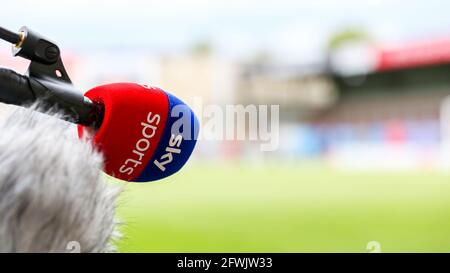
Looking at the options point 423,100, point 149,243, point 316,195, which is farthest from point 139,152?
point 423,100

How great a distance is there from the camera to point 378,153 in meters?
11.3

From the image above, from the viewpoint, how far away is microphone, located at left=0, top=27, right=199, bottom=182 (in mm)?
428

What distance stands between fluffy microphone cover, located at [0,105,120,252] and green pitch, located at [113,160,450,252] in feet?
5.24

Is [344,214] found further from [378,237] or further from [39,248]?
[39,248]

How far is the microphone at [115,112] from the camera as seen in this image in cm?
43

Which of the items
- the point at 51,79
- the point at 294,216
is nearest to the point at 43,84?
the point at 51,79

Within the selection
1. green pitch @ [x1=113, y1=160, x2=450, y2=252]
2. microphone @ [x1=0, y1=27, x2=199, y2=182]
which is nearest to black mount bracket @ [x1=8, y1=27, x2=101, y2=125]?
microphone @ [x1=0, y1=27, x2=199, y2=182]

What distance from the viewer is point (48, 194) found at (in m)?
0.31

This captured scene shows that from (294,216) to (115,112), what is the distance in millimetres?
3943

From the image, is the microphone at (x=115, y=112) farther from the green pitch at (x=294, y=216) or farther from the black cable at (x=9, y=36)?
the green pitch at (x=294, y=216)

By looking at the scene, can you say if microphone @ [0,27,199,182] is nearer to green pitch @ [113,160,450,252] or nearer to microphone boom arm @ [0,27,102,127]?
microphone boom arm @ [0,27,102,127]

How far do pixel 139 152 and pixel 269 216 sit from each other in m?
3.93

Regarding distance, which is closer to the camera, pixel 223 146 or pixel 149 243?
pixel 149 243

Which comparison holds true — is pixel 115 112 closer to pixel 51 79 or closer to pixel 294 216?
pixel 51 79
